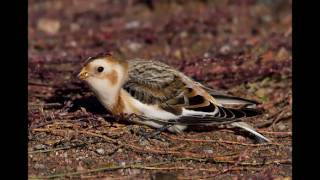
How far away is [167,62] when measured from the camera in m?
7.25

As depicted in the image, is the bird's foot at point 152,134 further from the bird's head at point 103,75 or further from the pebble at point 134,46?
the pebble at point 134,46

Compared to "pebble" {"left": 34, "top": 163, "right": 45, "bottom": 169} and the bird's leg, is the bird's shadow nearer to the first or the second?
the bird's leg

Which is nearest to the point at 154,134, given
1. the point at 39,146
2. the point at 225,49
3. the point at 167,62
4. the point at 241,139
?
the point at 241,139

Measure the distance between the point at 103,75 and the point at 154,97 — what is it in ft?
1.39

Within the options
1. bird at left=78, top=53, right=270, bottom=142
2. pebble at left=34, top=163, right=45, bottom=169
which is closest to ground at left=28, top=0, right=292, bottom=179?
pebble at left=34, top=163, right=45, bottom=169

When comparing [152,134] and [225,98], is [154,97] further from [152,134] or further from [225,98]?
[225,98]

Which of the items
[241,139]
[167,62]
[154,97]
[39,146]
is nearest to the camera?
[39,146]

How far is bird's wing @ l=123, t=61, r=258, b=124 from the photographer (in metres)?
5.32

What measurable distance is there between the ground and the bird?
159 mm

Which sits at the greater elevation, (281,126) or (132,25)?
(132,25)
